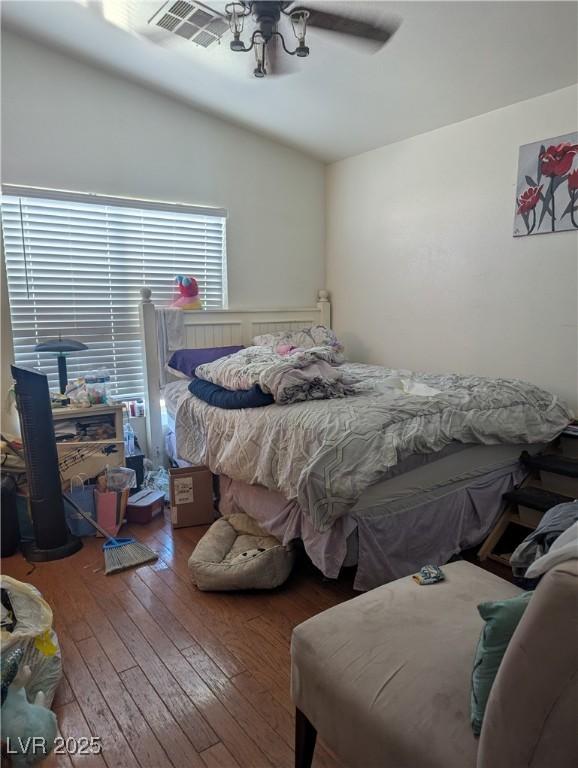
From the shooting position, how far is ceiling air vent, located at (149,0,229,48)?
2.33 metres

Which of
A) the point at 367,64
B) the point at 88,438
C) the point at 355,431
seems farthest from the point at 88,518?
the point at 367,64

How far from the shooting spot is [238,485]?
2.65 m

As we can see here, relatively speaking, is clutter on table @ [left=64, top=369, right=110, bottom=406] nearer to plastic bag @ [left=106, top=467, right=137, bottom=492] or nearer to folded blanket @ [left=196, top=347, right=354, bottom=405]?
plastic bag @ [left=106, top=467, right=137, bottom=492]

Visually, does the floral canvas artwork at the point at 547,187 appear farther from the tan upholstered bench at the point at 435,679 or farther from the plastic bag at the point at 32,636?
the plastic bag at the point at 32,636

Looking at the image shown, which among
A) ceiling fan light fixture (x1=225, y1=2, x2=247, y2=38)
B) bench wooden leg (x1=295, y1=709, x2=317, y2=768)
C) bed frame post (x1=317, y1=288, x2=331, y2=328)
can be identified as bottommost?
bench wooden leg (x1=295, y1=709, x2=317, y2=768)

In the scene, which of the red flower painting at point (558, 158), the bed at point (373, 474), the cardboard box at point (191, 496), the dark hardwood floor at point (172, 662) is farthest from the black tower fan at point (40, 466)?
the red flower painting at point (558, 158)

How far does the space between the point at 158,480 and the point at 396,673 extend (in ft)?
8.70

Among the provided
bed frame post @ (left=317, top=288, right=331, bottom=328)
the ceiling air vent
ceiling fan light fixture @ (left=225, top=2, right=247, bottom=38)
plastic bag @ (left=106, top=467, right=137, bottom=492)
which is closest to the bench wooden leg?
plastic bag @ (left=106, top=467, right=137, bottom=492)

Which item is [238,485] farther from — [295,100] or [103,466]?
[295,100]

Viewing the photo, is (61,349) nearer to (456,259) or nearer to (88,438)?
(88,438)

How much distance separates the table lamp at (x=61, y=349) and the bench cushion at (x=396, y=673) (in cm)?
236

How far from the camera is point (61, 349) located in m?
2.91

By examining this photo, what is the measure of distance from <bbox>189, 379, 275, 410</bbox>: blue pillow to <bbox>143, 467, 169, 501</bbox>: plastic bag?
0.73m

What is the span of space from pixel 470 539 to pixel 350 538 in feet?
2.59
